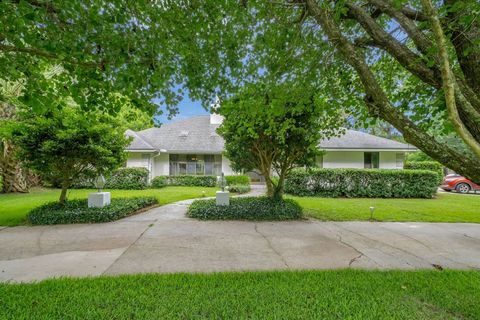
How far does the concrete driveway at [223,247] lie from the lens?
13.6ft

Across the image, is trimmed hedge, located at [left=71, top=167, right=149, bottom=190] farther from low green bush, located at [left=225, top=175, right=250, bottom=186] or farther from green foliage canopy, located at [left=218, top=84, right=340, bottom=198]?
green foliage canopy, located at [left=218, top=84, right=340, bottom=198]

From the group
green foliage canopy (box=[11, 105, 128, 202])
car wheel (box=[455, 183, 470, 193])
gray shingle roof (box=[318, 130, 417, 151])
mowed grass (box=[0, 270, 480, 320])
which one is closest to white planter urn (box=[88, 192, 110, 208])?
green foliage canopy (box=[11, 105, 128, 202])

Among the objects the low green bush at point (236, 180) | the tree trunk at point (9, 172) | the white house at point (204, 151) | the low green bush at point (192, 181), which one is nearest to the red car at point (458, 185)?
the white house at point (204, 151)

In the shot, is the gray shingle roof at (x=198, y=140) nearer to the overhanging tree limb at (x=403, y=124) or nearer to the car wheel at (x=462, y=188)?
the car wheel at (x=462, y=188)

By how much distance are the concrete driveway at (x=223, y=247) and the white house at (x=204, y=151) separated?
9.60 metres

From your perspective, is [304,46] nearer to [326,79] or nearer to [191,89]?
[326,79]

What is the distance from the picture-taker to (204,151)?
19203 mm

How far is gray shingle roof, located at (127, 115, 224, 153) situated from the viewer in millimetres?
19272

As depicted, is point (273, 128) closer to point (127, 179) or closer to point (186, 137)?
point (127, 179)

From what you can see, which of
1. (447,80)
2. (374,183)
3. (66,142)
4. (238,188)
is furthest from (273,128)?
(374,183)

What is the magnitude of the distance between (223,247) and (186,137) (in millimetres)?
16912

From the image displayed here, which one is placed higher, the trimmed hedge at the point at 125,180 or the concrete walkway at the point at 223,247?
the trimmed hedge at the point at 125,180

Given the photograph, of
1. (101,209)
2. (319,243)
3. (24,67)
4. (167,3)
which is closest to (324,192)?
(319,243)

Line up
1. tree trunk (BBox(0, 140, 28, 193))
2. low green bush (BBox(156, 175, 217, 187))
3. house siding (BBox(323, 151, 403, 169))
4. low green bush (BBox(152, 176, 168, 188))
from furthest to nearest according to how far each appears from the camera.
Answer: low green bush (BBox(156, 175, 217, 187)) → house siding (BBox(323, 151, 403, 169)) → low green bush (BBox(152, 176, 168, 188)) → tree trunk (BBox(0, 140, 28, 193))
